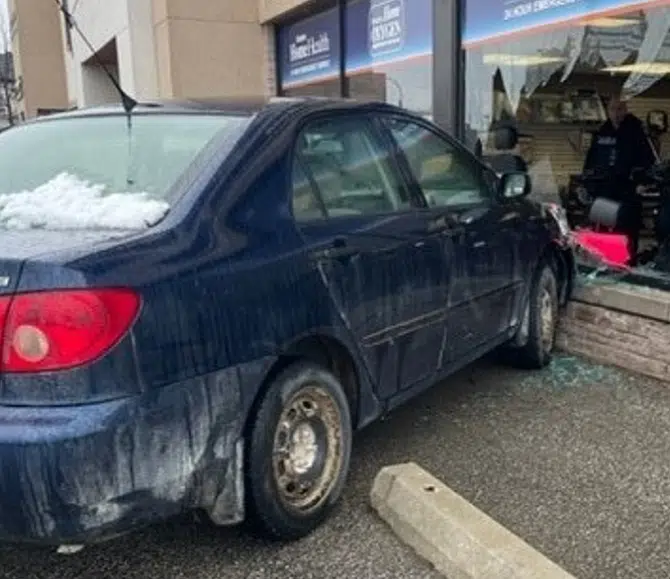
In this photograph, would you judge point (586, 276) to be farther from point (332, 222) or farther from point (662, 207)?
point (332, 222)

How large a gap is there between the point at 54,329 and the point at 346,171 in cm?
154

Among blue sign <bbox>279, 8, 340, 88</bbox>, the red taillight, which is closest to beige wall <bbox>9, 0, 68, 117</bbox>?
blue sign <bbox>279, 8, 340, 88</bbox>

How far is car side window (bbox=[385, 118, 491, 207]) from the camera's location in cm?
393

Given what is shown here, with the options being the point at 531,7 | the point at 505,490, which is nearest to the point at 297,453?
the point at 505,490

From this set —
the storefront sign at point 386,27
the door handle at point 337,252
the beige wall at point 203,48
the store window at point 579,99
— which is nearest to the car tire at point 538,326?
the store window at point 579,99

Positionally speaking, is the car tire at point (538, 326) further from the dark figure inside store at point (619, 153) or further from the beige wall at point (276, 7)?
the beige wall at point (276, 7)

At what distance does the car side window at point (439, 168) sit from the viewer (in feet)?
12.9

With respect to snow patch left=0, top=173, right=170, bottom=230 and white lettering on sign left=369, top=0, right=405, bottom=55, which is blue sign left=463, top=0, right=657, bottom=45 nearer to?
white lettering on sign left=369, top=0, right=405, bottom=55

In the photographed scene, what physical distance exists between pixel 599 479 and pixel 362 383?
1.14m

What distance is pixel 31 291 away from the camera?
235 cm

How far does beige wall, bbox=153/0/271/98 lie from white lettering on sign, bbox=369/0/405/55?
2.54 m

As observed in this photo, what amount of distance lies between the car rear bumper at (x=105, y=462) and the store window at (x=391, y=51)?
579 cm

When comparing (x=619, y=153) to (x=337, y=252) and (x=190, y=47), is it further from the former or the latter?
(x=190, y=47)

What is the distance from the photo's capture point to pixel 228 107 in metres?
3.39
